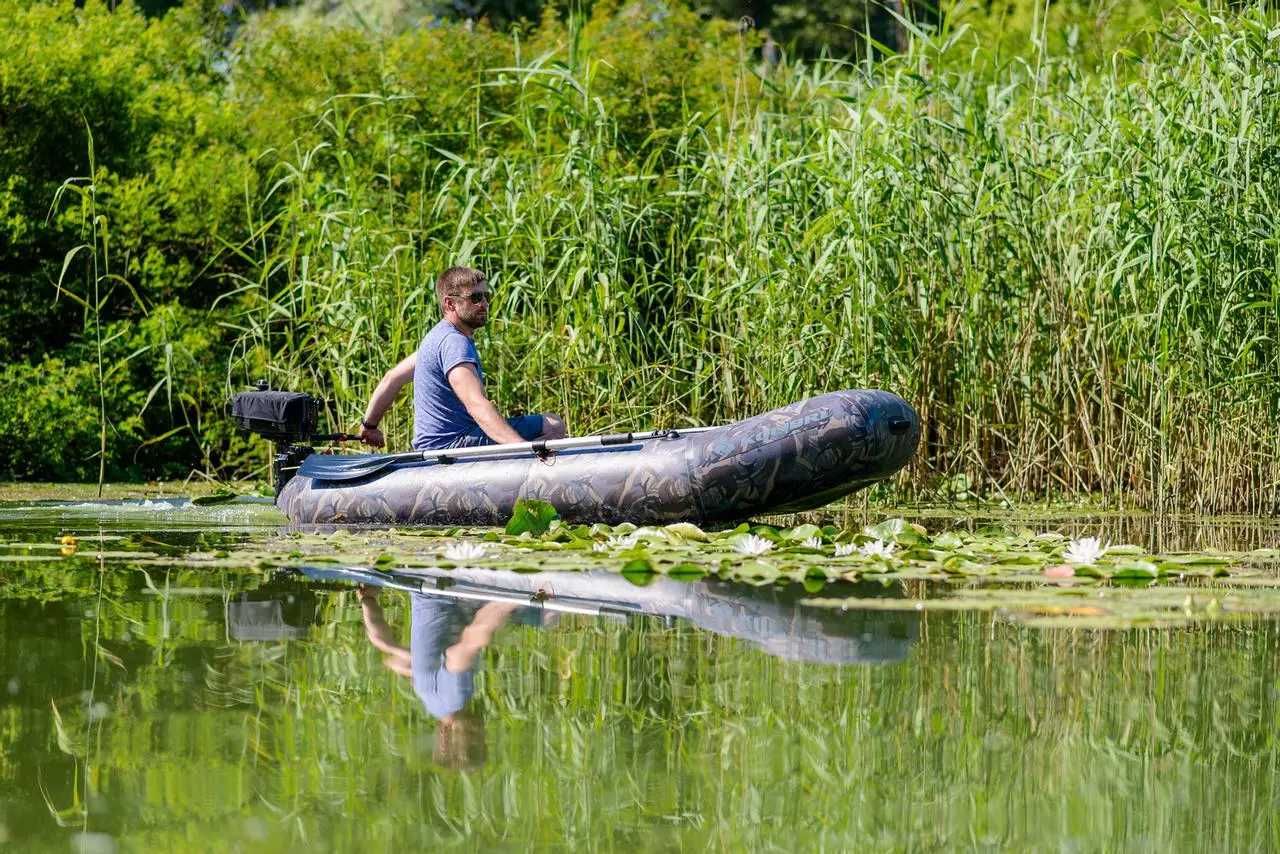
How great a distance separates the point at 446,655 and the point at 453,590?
122 cm

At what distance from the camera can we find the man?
23.9ft

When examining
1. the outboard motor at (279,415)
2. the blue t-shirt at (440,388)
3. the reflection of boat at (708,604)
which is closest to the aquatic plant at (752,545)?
the reflection of boat at (708,604)

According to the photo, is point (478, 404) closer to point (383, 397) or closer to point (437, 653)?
point (383, 397)

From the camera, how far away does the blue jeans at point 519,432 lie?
25.1 ft

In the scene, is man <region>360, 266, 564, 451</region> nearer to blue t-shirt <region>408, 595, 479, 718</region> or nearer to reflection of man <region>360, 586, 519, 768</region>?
reflection of man <region>360, 586, 519, 768</region>

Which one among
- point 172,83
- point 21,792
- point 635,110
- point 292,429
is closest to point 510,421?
point 292,429

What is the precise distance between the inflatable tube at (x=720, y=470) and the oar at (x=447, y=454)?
31 mm

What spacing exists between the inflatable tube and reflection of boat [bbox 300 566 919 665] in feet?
5.07

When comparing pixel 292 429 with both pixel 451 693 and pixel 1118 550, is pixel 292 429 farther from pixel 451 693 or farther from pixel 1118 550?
pixel 451 693

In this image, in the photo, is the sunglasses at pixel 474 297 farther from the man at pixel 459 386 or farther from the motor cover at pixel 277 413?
the motor cover at pixel 277 413

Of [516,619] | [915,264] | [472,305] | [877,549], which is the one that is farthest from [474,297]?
[516,619]

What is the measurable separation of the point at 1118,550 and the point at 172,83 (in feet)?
31.0

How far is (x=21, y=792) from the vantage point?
2.41m

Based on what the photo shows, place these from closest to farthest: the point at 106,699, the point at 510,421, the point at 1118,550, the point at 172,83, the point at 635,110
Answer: the point at 106,699 → the point at 1118,550 → the point at 510,421 → the point at 635,110 → the point at 172,83
